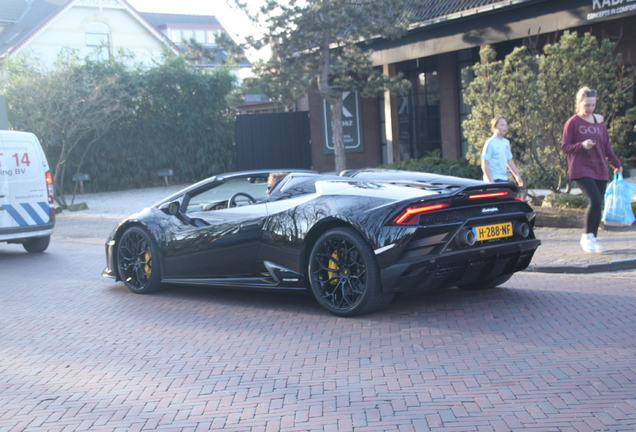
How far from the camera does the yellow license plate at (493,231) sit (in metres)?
5.63

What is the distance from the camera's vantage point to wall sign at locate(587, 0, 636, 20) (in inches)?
533

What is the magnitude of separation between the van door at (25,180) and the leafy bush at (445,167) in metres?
9.18

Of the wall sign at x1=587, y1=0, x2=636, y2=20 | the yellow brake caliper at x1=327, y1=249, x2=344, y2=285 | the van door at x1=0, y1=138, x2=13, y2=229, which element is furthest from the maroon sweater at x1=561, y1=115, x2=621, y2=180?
the van door at x1=0, y1=138, x2=13, y2=229

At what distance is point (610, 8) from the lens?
14.0 m

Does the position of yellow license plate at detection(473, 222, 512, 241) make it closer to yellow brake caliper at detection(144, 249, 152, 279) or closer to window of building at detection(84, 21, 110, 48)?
yellow brake caliper at detection(144, 249, 152, 279)

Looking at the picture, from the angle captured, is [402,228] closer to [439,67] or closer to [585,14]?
[585,14]

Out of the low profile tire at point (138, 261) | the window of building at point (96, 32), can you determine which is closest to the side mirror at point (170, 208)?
the low profile tire at point (138, 261)

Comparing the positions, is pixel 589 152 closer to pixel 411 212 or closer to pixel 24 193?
pixel 411 212

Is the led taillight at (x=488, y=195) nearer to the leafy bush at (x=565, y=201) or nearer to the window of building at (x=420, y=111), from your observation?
the leafy bush at (x=565, y=201)

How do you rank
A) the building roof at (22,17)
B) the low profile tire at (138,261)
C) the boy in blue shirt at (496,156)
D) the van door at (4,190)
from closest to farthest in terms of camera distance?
1. the low profile tire at (138,261)
2. the boy in blue shirt at (496,156)
3. the van door at (4,190)
4. the building roof at (22,17)

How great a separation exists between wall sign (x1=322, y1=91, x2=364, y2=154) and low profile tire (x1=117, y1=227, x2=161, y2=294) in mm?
16587

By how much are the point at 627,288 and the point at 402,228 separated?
8.39ft

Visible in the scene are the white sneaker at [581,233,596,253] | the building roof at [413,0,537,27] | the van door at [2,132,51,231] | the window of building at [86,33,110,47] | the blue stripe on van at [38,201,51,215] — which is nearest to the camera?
the white sneaker at [581,233,596,253]

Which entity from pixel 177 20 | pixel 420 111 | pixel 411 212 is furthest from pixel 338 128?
pixel 177 20
